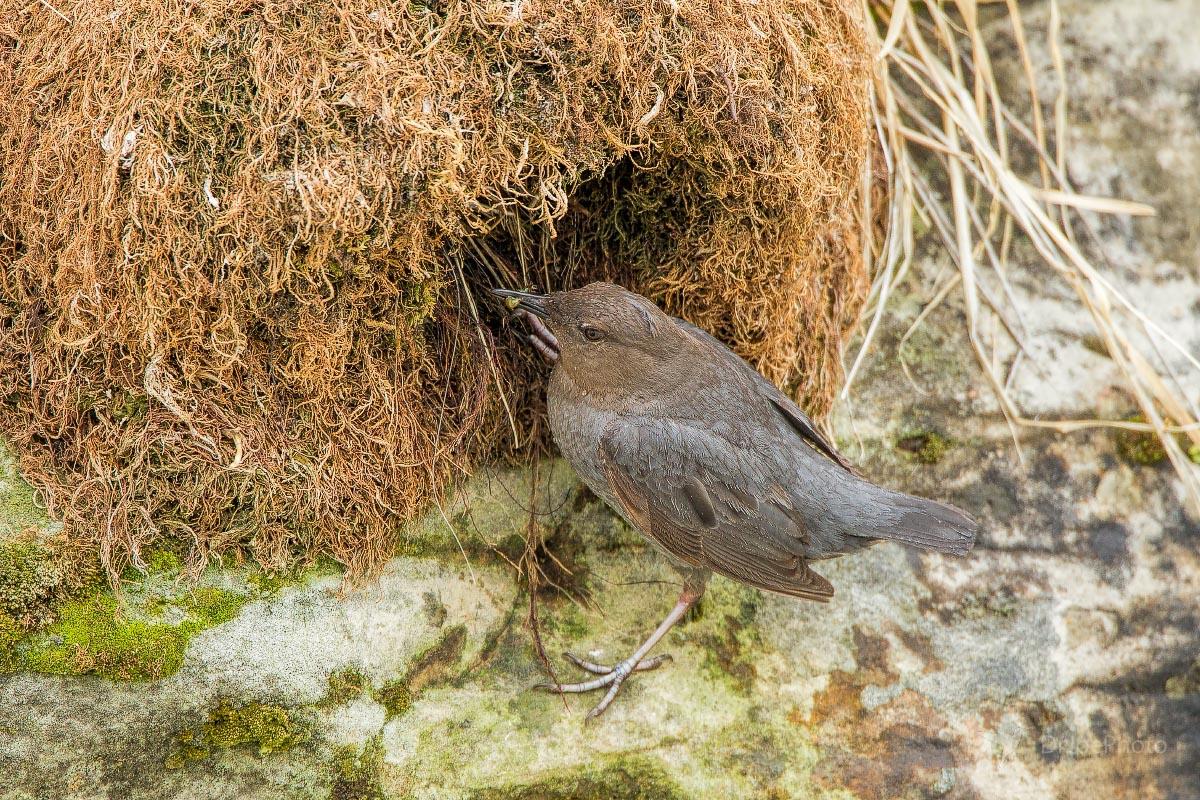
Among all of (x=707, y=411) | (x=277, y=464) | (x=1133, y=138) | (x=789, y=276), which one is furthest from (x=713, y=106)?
(x=1133, y=138)

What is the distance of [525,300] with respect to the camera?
Result: 407 cm

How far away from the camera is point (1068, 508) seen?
4844 mm

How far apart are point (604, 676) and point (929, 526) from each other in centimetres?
144

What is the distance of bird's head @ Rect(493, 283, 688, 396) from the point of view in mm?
4105

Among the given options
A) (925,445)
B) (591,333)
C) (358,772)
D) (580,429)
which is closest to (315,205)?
(591,333)

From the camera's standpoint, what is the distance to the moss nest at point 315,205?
10.9ft

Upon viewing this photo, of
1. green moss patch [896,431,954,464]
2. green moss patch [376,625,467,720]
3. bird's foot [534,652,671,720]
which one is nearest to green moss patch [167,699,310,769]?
green moss patch [376,625,467,720]

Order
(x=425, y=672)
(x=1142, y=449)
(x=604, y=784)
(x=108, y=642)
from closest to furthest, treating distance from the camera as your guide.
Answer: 1. (x=108, y=642)
2. (x=425, y=672)
3. (x=604, y=784)
4. (x=1142, y=449)

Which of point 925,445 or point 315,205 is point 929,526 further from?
point 315,205

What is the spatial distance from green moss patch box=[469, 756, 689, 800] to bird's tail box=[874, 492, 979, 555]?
1.32m

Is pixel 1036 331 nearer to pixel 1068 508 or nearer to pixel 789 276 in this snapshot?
pixel 1068 508

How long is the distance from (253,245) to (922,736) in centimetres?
330

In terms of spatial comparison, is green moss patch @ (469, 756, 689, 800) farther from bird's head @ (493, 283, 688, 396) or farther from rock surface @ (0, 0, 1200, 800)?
bird's head @ (493, 283, 688, 396)

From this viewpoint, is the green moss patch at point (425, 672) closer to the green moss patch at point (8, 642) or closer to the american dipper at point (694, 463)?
the american dipper at point (694, 463)
